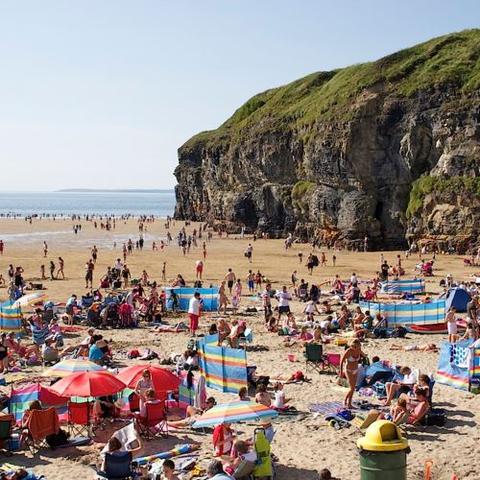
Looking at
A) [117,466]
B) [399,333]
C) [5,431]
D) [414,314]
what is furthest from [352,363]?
[414,314]

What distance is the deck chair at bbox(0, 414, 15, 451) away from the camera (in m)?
10.9

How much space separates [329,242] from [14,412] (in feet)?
146

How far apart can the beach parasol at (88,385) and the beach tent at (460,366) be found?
24.0ft

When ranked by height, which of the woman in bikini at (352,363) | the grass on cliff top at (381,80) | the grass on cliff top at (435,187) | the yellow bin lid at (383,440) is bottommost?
the woman in bikini at (352,363)

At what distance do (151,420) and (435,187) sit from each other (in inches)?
1552

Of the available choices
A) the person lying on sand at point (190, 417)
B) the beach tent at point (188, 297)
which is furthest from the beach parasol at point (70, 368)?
the beach tent at point (188, 297)

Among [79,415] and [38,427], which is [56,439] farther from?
[79,415]

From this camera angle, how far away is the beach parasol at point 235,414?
9906 mm

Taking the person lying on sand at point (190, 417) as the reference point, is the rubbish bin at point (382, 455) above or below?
above

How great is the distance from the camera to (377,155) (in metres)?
52.9

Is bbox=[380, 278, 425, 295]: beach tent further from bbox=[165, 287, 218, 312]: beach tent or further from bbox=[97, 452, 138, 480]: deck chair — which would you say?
bbox=[97, 452, 138, 480]: deck chair

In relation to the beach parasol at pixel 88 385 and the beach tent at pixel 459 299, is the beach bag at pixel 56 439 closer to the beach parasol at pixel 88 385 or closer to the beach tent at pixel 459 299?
the beach parasol at pixel 88 385

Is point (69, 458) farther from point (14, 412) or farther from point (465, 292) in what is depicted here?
point (465, 292)

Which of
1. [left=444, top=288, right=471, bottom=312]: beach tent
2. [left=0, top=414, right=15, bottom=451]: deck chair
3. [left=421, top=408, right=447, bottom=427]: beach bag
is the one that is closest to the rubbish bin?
[left=421, top=408, right=447, bottom=427]: beach bag
